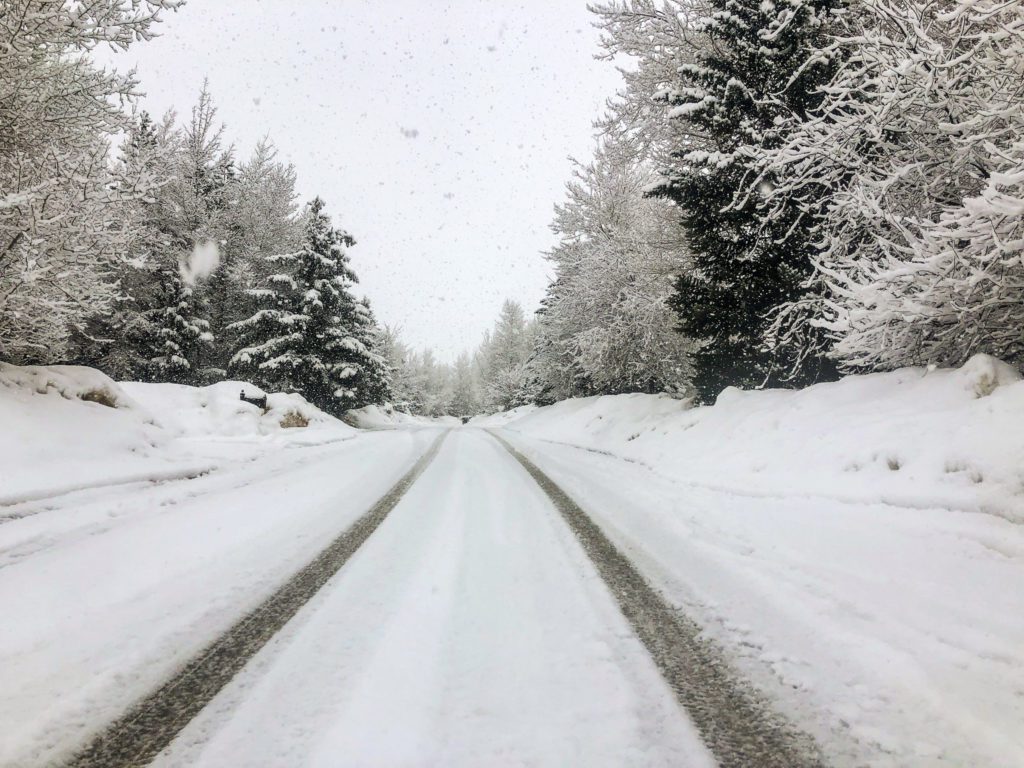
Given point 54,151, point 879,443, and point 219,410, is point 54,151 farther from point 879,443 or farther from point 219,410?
point 879,443

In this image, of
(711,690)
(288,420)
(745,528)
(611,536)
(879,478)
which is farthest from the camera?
(288,420)

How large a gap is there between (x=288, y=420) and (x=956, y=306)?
15.2m

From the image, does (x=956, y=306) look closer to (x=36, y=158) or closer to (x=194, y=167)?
(x=36, y=158)

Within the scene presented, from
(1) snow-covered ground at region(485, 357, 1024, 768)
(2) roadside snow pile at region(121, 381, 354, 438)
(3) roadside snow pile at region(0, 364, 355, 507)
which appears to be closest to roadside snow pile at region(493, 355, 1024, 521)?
(1) snow-covered ground at region(485, 357, 1024, 768)

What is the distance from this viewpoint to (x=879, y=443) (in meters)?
4.93

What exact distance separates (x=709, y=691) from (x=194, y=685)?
179 centimetres

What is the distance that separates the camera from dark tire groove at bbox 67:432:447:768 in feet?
4.46

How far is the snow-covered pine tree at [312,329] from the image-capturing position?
20.5 m

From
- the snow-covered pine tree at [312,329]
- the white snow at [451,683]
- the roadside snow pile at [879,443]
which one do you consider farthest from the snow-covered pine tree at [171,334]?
the white snow at [451,683]

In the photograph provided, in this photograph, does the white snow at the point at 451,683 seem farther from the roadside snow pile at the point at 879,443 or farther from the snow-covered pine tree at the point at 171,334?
the snow-covered pine tree at the point at 171,334

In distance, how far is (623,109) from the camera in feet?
38.2

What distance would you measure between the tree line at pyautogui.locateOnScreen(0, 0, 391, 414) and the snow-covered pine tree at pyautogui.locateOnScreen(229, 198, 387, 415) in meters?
0.07

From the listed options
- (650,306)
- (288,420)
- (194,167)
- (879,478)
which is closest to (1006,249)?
(879,478)

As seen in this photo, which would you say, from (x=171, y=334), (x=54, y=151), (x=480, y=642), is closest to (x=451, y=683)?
(x=480, y=642)
